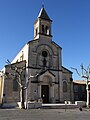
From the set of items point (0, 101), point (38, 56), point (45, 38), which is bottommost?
point (0, 101)

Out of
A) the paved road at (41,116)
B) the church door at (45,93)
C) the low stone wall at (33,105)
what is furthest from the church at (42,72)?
Answer: the paved road at (41,116)

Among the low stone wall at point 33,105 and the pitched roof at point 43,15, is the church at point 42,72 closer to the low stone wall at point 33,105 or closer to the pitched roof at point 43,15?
the pitched roof at point 43,15

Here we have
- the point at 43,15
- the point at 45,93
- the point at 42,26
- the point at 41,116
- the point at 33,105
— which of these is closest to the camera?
the point at 41,116

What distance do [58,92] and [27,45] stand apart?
1112 centimetres

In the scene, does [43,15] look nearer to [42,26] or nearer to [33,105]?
[42,26]

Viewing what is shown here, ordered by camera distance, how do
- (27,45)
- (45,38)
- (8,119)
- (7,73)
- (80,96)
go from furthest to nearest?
(80,96), (45,38), (27,45), (7,73), (8,119)

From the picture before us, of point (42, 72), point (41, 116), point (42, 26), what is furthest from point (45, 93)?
point (41, 116)

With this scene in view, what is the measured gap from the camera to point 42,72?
35.5m

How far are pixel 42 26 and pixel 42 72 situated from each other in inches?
413

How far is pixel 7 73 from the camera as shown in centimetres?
3322

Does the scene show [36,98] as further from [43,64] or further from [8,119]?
[8,119]

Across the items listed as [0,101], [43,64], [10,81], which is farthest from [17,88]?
[43,64]

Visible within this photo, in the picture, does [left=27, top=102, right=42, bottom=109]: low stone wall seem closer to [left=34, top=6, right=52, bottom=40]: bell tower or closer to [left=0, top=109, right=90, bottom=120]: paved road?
[left=0, top=109, right=90, bottom=120]: paved road

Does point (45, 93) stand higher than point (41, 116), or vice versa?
point (45, 93)
